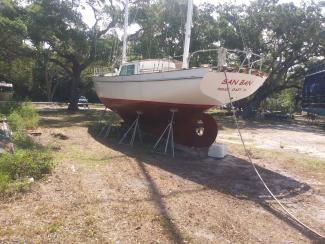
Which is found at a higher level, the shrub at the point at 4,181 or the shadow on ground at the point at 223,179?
the shrub at the point at 4,181

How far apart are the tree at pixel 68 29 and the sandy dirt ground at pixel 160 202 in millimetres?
13630

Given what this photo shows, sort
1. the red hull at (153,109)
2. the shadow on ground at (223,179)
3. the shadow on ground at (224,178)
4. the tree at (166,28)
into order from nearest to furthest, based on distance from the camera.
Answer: the shadow on ground at (223,179)
the shadow on ground at (224,178)
the red hull at (153,109)
the tree at (166,28)

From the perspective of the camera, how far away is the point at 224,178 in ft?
31.9

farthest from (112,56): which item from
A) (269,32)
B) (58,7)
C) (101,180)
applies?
(101,180)

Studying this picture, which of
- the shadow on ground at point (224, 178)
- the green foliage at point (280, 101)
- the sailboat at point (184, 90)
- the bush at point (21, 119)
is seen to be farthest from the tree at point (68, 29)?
the green foliage at point (280, 101)

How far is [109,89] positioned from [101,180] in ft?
29.8

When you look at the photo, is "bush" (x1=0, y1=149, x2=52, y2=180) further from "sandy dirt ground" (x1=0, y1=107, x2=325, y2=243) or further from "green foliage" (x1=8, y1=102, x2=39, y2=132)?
"green foliage" (x1=8, y1=102, x2=39, y2=132)

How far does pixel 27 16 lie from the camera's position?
2341cm

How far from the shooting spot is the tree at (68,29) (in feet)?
76.4

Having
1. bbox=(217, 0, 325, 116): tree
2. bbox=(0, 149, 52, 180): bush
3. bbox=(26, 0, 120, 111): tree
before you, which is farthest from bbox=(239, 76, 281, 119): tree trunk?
bbox=(0, 149, 52, 180): bush

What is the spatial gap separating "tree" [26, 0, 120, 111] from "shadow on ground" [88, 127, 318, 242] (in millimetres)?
13174

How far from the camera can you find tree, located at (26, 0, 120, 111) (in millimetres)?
23297

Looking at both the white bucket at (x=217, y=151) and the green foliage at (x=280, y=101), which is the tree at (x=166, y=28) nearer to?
the white bucket at (x=217, y=151)

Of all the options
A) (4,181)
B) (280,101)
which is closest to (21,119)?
(4,181)
